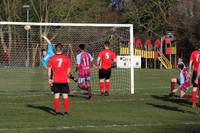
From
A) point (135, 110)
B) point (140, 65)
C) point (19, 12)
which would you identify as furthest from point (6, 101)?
point (19, 12)

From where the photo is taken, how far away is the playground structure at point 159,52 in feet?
195

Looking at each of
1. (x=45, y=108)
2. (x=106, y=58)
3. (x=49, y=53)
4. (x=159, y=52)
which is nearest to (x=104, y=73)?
(x=106, y=58)

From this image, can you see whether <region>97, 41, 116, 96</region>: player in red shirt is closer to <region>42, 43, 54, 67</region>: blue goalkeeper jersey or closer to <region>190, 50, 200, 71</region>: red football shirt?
<region>42, 43, 54, 67</region>: blue goalkeeper jersey

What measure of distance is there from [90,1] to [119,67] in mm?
44819

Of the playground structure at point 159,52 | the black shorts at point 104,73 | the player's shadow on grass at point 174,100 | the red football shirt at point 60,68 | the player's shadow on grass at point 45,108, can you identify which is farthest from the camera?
the playground structure at point 159,52

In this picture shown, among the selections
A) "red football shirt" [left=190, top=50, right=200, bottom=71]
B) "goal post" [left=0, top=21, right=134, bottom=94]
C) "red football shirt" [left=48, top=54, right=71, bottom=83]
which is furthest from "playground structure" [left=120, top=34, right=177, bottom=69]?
"red football shirt" [left=48, top=54, right=71, bottom=83]

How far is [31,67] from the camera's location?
35.3 metres

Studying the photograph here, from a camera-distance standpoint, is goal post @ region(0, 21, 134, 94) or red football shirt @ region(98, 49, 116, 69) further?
goal post @ region(0, 21, 134, 94)

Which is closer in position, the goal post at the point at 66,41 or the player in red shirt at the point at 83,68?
the player in red shirt at the point at 83,68

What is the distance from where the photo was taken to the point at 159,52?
6103 centimetres

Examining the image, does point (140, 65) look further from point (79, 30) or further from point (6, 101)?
point (6, 101)

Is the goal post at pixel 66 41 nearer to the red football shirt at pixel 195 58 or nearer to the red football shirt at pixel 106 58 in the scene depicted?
Result: the red football shirt at pixel 106 58

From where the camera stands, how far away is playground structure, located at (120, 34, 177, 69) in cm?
5931

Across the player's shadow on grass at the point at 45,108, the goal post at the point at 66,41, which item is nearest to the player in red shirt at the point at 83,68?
the player's shadow on grass at the point at 45,108
